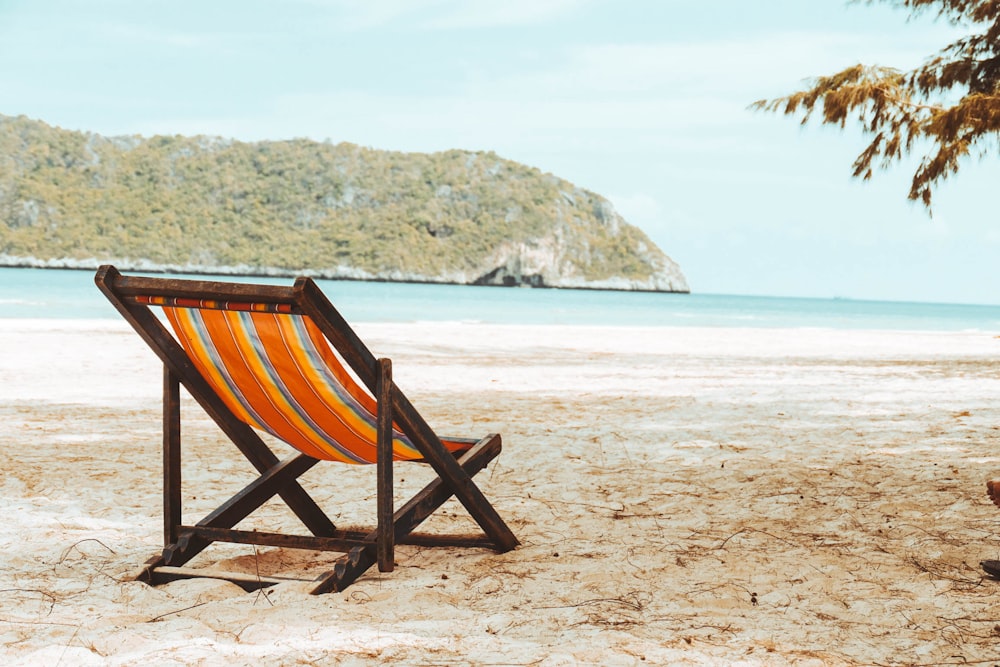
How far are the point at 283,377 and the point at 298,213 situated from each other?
107256 mm

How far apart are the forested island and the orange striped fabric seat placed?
9526 centimetres

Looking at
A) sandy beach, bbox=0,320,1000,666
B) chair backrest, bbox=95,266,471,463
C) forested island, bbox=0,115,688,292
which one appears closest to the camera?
sandy beach, bbox=0,320,1000,666

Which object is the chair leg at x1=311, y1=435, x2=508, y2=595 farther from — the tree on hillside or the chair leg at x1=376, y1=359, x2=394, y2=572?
the tree on hillside

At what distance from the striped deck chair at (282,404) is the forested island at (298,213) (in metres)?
95.1

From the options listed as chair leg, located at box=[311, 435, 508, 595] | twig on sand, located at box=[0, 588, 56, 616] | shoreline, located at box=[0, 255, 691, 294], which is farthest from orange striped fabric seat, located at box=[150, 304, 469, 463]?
shoreline, located at box=[0, 255, 691, 294]

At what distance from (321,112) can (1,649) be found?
131 m

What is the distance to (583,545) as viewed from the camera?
3318 millimetres

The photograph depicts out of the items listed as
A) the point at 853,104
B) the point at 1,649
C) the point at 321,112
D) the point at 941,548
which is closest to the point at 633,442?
the point at 941,548

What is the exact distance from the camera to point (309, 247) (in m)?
103

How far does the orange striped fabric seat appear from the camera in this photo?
2.53 metres

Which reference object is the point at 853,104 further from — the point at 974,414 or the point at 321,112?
the point at 321,112

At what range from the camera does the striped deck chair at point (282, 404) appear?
8.18 ft

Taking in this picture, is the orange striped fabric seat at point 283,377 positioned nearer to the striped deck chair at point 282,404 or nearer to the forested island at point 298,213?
the striped deck chair at point 282,404

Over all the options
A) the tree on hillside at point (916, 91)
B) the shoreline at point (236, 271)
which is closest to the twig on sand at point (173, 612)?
the tree on hillside at point (916, 91)
